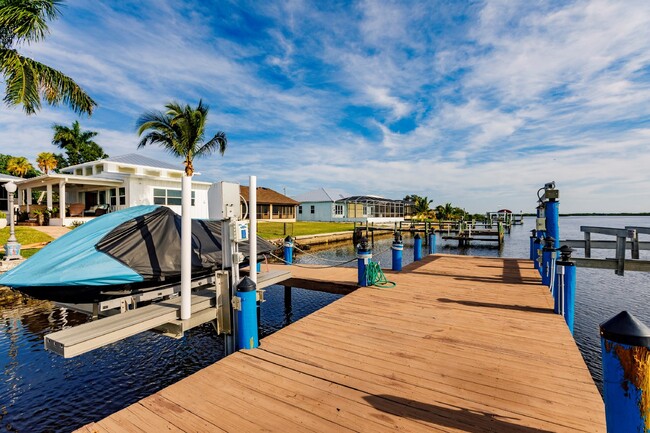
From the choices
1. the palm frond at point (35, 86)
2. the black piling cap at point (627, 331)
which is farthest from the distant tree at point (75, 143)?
the black piling cap at point (627, 331)

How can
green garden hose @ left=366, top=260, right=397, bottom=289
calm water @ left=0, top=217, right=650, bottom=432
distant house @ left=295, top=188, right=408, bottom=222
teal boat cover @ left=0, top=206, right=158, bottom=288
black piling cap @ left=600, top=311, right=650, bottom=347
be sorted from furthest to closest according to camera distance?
distant house @ left=295, top=188, right=408, bottom=222 → green garden hose @ left=366, top=260, right=397, bottom=289 → calm water @ left=0, top=217, right=650, bottom=432 → teal boat cover @ left=0, top=206, right=158, bottom=288 → black piling cap @ left=600, top=311, right=650, bottom=347

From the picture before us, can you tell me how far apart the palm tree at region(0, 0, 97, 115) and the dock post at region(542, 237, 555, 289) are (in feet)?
66.9

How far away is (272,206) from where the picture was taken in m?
44.8

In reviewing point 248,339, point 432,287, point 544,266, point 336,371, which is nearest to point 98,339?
point 248,339

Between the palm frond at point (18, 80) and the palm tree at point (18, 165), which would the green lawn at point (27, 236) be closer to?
the palm frond at point (18, 80)

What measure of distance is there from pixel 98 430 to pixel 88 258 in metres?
2.52

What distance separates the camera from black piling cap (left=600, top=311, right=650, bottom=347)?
214 centimetres

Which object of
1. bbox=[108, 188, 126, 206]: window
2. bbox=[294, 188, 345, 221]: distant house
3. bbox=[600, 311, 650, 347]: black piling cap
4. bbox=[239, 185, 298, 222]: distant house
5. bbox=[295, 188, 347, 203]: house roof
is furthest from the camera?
bbox=[295, 188, 347, 203]: house roof

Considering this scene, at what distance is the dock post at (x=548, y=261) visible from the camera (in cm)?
767

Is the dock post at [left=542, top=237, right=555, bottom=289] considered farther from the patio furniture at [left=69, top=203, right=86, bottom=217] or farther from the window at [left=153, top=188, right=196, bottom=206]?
the patio furniture at [left=69, top=203, right=86, bottom=217]

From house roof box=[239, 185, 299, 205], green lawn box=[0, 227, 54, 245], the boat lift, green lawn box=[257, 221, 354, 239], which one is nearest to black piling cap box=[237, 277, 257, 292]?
the boat lift

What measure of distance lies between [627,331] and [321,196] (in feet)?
172

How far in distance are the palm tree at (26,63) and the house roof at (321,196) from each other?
132ft

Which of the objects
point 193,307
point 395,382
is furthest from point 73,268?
point 395,382
